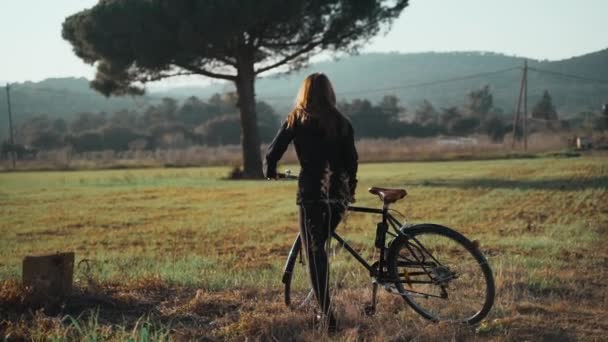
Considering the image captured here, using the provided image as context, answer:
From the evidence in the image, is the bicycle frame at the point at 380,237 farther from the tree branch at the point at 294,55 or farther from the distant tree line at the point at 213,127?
the distant tree line at the point at 213,127

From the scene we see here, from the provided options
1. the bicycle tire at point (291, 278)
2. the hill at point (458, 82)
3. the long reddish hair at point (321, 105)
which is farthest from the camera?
the hill at point (458, 82)

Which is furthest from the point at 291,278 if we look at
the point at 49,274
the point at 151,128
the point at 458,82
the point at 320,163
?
the point at 458,82

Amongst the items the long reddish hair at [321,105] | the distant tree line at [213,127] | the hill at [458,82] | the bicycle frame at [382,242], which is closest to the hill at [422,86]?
the hill at [458,82]

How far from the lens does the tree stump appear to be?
5168 millimetres

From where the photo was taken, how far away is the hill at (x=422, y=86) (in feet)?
199

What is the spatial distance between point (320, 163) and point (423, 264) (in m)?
1.12

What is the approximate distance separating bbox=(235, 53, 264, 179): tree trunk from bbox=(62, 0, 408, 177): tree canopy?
46 mm

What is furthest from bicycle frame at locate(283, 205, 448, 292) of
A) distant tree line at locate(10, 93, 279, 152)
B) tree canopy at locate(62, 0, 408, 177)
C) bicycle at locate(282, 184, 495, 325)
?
distant tree line at locate(10, 93, 279, 152)

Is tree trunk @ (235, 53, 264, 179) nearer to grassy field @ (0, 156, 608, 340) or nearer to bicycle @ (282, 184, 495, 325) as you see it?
grassy field @ (0, 156, 608, 340)

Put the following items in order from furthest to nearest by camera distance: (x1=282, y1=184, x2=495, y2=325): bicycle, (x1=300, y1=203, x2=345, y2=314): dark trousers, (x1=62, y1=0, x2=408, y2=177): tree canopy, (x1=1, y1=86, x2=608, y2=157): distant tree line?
1. (x1=1, y1=86, x2=608, y2=157): distant tree line
2. (x1=62, y1=0, x2=408, y2=177): tree canopy
3. (x1=282, y1=184, x2=495, y2=325): bicycle
4. (x1=300, y1=203, x2=345, y2=314): dark trousers

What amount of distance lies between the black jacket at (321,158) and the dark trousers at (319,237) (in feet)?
0.27

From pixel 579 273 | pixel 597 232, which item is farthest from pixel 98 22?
pixel 579 273

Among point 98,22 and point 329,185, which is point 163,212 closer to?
point 329,185

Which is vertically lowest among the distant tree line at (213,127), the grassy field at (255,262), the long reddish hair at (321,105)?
the grassy field at (255,262)
